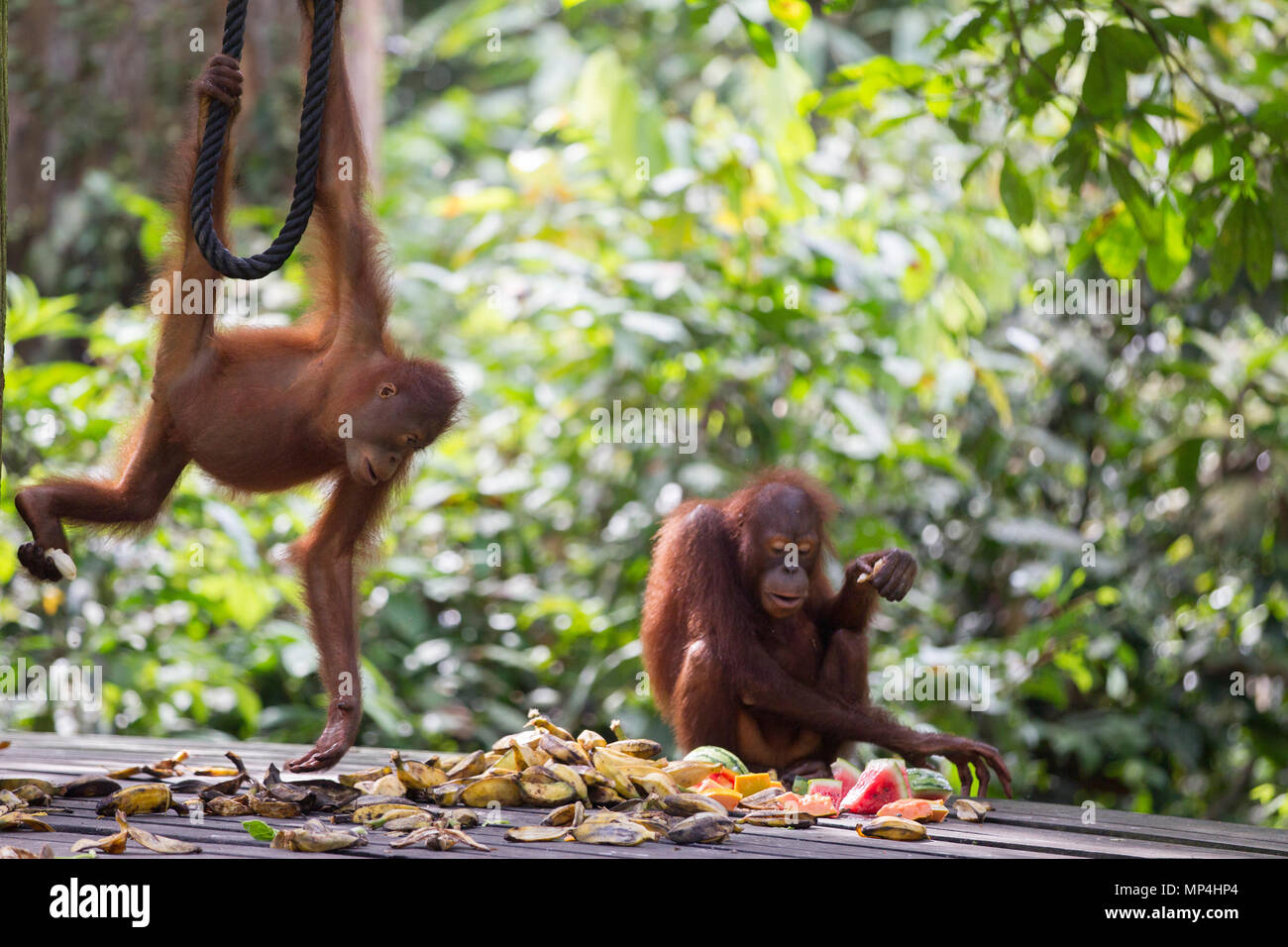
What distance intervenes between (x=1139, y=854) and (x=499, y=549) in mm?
4049

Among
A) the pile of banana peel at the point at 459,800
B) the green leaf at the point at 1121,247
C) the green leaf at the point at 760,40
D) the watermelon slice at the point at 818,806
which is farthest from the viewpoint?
the green leaf at the point at 1121,247

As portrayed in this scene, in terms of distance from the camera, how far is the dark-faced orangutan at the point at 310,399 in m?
3.08

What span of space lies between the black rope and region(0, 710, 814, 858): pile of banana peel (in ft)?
3.41

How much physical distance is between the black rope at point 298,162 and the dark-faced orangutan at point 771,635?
53.9 inches

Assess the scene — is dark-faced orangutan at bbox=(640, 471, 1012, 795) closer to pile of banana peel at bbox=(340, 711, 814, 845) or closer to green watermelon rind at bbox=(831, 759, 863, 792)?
green watermelon rind at bbox=(831, 759, 863, 792)

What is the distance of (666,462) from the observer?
595 centimetres

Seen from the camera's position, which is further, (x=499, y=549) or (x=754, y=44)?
(x=499, y=549)

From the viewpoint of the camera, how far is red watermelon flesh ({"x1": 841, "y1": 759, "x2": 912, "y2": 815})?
2941mm

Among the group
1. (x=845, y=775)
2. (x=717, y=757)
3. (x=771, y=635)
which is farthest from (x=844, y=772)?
(x=771, y=635)

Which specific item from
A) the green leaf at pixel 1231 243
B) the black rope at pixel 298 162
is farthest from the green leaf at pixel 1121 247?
the black rope at pixel 298 162

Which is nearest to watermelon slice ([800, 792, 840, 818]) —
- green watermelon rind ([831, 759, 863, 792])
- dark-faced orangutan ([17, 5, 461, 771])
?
green watermelon rind ([831, 759, 863, 792])

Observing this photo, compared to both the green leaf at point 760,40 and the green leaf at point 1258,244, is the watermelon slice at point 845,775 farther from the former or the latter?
the green leaf at point 760,40
